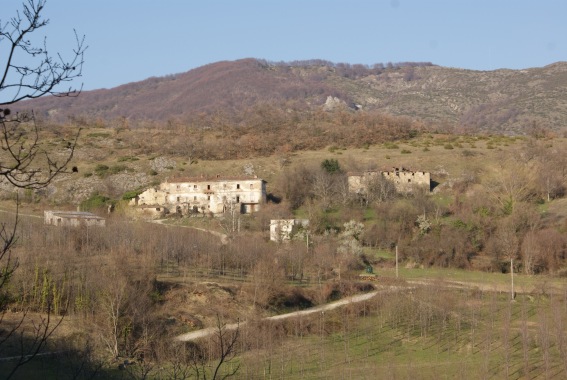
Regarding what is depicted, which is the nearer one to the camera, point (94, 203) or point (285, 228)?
point (285, 228)

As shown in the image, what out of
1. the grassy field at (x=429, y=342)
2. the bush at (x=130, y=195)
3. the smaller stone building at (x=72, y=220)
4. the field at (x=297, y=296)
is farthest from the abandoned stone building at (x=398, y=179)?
the grassy field at (x=429, y=342)

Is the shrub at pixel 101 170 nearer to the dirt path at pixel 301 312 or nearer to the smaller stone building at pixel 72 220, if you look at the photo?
the smaller stone building at pixel 72 220

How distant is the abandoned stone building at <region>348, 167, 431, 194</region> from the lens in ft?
206

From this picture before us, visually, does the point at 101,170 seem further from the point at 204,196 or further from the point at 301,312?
the point at 301,312

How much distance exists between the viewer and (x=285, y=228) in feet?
176

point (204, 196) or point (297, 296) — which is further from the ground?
point (204, 196)

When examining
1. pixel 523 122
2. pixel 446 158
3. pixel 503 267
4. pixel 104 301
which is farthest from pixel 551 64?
pixel 104 301

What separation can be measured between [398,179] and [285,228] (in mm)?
14405

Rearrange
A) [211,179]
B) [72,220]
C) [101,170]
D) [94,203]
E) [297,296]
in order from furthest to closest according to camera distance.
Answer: [101,170] → [211,179] → [94,203] → [72,220] → [297,296]

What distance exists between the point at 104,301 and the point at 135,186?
114ft

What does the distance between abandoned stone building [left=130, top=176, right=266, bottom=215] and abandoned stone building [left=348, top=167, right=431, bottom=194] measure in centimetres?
686

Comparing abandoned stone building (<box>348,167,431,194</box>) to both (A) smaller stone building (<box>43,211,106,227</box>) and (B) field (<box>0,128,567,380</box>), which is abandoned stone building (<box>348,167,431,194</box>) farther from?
(A) smaller stone building (<box>43,211,106,227</box>)

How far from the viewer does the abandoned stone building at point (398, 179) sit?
206 feet

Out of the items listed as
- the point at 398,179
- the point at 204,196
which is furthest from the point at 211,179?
the point at 398,179
